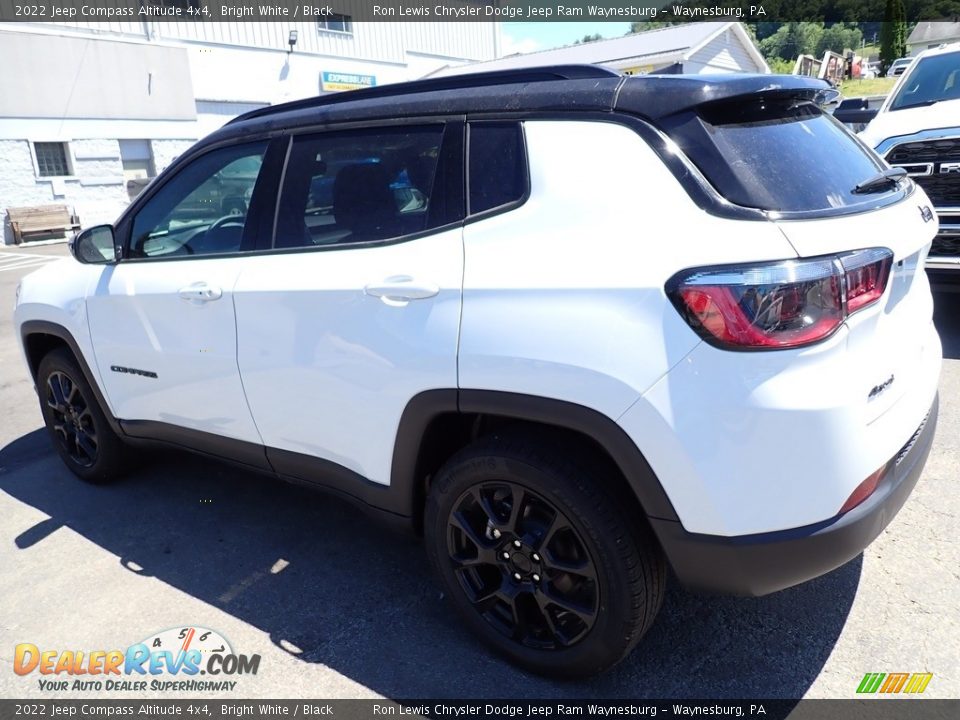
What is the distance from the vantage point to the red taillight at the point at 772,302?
70.6 inches

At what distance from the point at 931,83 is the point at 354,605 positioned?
686 centimetres

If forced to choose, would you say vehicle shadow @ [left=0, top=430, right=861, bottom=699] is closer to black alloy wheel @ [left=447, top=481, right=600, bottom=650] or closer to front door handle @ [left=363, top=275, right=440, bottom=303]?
black alloy wheel @ [left=447, top=481, right=600, bottom=650]

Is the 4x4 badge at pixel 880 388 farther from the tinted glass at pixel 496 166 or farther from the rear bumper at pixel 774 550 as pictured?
the tinted glass at pixel 496 166

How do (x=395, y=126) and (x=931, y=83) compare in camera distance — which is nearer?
(x=395, y=126)

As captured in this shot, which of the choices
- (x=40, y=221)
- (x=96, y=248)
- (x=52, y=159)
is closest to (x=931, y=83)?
(x=96, y=248)

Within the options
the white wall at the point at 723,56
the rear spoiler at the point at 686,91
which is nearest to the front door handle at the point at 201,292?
the rear spoiler at the point at 686,91

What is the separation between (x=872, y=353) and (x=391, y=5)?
97.5 feet

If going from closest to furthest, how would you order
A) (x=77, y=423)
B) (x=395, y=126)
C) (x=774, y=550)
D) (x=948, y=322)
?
(x=774, y=550), (x=395, y=126), (x=77, y=423), (x=948, y=322)

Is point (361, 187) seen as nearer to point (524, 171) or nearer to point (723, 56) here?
point (524, 171)

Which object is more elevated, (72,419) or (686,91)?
(686,91)

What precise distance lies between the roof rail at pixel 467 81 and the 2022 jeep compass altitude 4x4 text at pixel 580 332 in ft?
0.05

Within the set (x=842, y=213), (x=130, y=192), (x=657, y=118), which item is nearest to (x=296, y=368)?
(x=657, y=118)

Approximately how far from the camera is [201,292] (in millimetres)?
2951

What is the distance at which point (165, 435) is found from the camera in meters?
3.48
